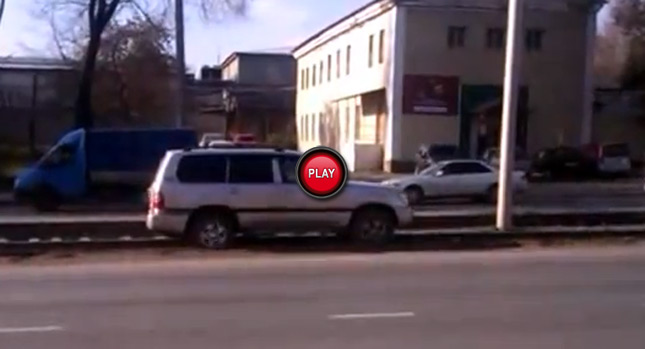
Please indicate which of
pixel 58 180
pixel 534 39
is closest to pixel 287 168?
pixel 58 180

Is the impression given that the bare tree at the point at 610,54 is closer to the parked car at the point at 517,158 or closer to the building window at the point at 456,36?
the building window at the point at 456,36

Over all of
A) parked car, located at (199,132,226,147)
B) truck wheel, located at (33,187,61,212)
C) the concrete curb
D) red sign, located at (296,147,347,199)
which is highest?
red sign, located at (296,147,347,199)

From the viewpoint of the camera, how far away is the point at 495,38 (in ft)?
172

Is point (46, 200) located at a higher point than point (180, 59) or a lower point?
lower

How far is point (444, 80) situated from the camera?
170 ft

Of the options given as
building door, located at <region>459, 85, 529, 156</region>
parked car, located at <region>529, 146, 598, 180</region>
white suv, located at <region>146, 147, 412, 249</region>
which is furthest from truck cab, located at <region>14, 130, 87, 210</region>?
building door, located at <region>459, 85, 529, 156</region>

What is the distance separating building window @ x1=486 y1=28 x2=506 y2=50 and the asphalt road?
3581 cm

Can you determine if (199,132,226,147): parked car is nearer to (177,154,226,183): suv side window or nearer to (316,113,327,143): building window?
(177,154,226,183): suv side window

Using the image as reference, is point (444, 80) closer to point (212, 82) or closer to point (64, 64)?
point (64, 64)

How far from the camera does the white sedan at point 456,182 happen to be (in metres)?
33.1

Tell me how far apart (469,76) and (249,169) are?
3435cm

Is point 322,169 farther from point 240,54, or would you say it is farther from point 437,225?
point 240,54

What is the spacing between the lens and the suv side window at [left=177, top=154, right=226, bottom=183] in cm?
1873

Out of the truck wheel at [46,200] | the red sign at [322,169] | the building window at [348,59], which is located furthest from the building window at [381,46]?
the red sign at [322,169]
